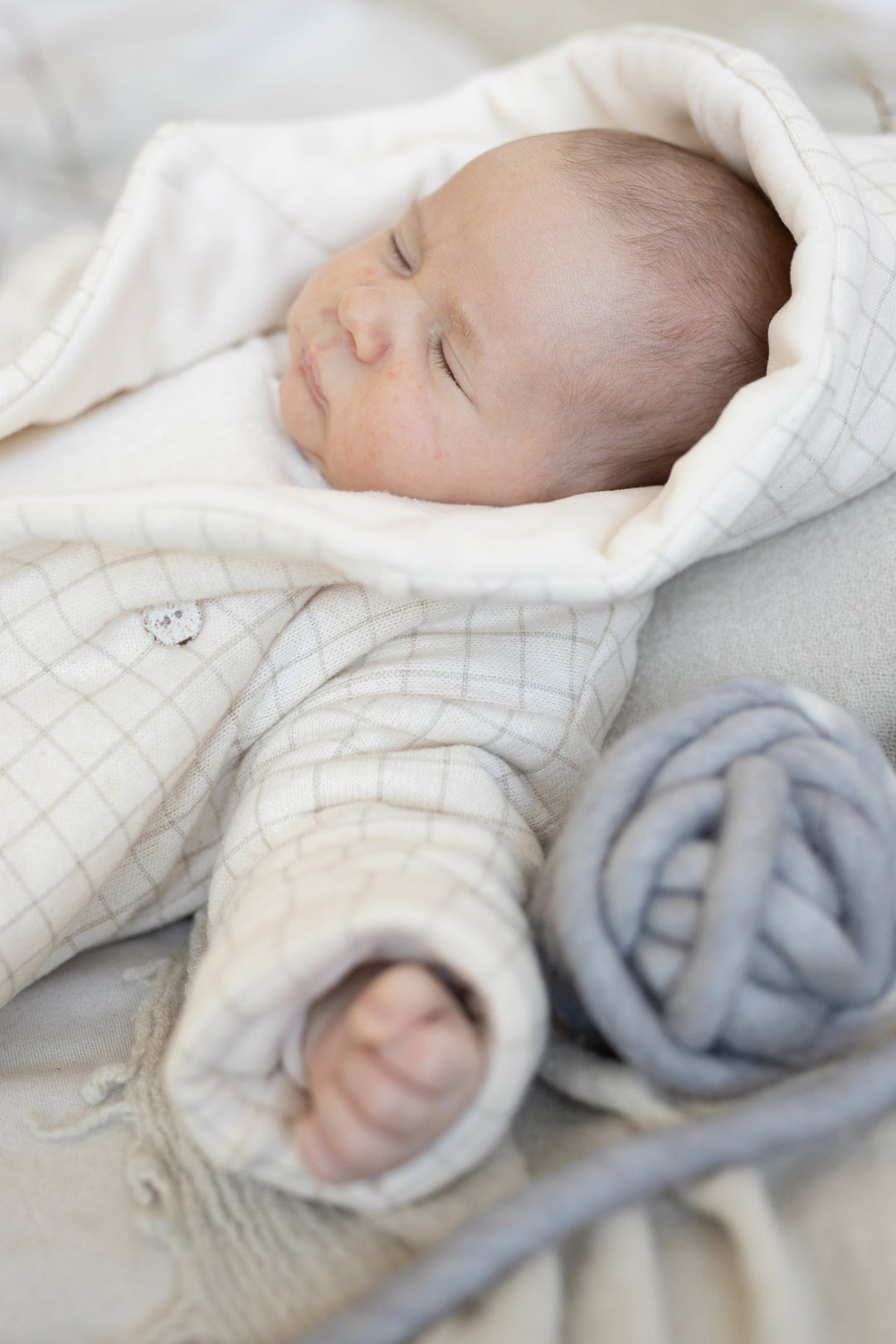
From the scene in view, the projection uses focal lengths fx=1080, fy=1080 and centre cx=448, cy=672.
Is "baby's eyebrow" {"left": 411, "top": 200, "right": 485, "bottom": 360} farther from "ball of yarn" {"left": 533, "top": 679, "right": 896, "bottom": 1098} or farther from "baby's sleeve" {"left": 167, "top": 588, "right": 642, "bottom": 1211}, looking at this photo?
"ball of yarn" {"left": 533, "top": 679, "right": 896, "bottom": 1098}

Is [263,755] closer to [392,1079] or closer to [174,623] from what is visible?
[174,623]

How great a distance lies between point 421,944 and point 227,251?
3.15 ft

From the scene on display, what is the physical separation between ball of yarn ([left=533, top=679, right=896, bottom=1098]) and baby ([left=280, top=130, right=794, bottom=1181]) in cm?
40

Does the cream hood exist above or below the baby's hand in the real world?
above

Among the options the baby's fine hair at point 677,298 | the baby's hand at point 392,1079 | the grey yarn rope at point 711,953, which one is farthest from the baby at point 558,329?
the baby's hand at point 392,1079

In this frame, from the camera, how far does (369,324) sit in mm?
1041

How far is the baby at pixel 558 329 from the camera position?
3.25 feet

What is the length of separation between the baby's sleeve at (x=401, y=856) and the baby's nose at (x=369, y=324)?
0.90ft

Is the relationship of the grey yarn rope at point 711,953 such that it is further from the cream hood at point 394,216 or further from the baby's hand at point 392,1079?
the cream hood at point 394,216

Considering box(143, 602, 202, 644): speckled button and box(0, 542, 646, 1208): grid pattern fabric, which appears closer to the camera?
box(0, 542, 646, 1208): grid pattern fabric

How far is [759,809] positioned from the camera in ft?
2.18

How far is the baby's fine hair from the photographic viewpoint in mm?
992

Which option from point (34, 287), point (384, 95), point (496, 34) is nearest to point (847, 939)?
point (34, 287)

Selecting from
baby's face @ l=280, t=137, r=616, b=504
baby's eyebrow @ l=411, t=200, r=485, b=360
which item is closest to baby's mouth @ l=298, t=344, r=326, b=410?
baby's face @ l=280, t=137, r=616, b=504
